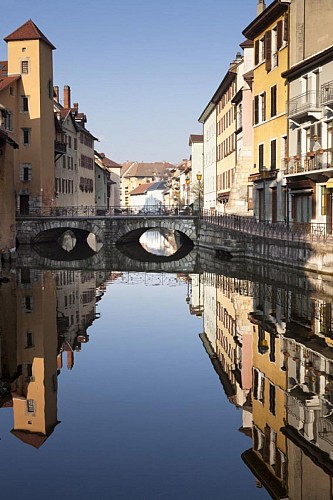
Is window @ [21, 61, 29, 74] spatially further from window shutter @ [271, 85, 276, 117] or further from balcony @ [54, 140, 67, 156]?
window shutter @ [271, 85, 276, 117]

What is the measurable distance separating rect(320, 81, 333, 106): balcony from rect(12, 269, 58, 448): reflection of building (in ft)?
50.4

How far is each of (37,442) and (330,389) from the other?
4861mm

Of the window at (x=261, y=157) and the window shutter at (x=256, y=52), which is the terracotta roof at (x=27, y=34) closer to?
the window shutter at (x=256, y=52)

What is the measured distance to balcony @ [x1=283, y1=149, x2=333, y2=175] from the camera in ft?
102

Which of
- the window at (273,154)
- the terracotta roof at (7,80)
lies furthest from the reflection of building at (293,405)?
the terracotta roof at (7,80)

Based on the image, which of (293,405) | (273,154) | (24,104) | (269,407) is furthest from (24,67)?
(293,405)

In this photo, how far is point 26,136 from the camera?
60.4 metres

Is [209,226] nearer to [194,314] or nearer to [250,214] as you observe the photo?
[250,214]

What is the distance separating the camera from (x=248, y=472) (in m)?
8.48

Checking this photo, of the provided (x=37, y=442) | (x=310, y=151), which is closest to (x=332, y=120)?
(x=310, y=151)

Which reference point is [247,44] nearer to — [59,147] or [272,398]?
[59,147]

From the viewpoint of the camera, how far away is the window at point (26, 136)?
198 feet

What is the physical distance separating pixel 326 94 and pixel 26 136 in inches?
1354

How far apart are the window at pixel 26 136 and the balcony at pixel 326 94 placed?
110 feet
